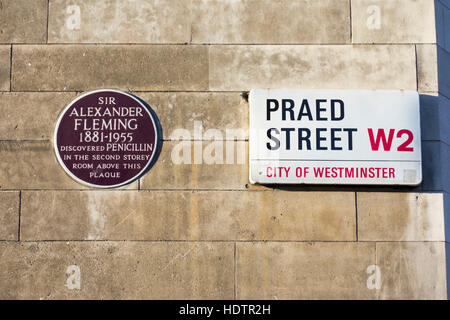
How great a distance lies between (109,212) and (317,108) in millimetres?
2952

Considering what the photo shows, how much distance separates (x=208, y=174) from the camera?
816 cm

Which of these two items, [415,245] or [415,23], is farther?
[415,23]

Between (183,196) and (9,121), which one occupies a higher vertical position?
(9,121)

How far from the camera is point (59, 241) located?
26.3 ft

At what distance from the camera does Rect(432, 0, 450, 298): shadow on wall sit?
8.20 m

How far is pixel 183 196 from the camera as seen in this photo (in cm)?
809

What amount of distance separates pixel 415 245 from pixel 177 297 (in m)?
3.03

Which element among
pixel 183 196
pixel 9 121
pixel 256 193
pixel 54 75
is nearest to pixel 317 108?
pixel 256 193

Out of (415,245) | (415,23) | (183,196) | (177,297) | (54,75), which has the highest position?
(415,23)

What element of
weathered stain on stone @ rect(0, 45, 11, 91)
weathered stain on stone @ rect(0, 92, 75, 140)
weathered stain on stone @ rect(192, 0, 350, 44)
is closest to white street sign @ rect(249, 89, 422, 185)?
weathered stain on stone @ rect(192, 0, 350, 44)

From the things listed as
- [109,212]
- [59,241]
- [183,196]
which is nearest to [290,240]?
[183,196]

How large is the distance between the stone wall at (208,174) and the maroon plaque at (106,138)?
136 mm

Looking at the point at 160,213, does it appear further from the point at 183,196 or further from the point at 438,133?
the point at 438,133

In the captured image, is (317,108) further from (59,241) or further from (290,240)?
(59,241)
